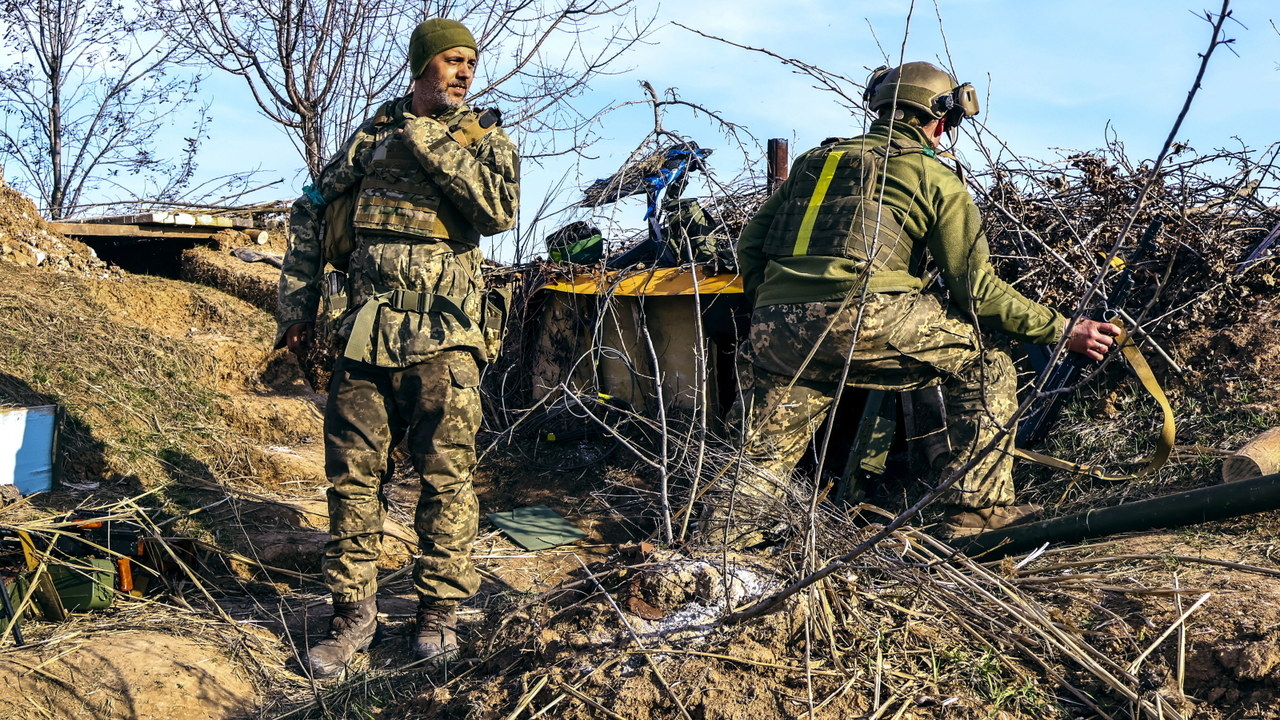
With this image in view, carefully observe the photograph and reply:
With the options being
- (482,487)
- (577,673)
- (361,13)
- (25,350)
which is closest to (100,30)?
(361,13)

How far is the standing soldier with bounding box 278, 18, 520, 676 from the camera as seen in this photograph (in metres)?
3.71

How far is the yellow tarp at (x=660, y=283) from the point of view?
510cm

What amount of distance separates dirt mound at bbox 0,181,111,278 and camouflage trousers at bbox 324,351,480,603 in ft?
15.4

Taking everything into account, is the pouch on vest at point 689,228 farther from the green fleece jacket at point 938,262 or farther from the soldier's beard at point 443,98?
the soldier's beard at point 443,98

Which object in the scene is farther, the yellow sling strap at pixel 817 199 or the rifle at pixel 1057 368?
the rifle at pixel 1057 368

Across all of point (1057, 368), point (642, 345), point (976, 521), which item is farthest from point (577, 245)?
point (976, 521)

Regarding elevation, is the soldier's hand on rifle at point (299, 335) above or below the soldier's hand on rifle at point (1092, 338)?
below

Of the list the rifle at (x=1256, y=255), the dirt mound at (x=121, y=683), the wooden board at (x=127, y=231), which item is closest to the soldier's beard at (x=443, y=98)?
the dirt mound at (x=121, y=683)

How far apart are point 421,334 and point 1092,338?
7.83ft

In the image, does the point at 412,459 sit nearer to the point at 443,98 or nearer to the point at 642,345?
the point at 443,98

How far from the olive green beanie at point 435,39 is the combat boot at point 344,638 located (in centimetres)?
187

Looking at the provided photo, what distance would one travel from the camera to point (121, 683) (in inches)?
130

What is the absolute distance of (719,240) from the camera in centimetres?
555

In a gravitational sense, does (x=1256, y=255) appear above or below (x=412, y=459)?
above
